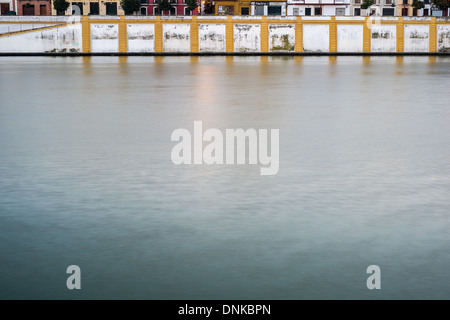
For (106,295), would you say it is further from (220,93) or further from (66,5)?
(66,5)

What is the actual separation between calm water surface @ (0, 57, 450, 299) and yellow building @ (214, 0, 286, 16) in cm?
6457

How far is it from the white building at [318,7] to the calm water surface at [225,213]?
214 ft

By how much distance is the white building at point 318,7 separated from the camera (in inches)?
2972

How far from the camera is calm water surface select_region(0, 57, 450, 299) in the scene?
4008 mm

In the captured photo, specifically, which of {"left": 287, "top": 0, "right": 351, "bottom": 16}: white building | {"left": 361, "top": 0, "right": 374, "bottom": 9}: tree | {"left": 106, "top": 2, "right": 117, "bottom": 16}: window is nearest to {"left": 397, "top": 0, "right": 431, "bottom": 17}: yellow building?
{"left": 361, "top": 0, "right": 374, "bottom": 9}: tree

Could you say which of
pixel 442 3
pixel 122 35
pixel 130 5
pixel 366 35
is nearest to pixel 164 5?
pixel 130 5

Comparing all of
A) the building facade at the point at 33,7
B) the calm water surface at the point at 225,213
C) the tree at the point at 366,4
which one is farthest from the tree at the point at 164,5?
the calm water surface at the point at 225,213

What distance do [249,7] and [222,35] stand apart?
1497 cm

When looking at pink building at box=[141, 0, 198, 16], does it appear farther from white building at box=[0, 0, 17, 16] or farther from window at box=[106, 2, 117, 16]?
white building at box=[0, 0, 17, 16]

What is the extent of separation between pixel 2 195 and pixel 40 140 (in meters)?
3.75

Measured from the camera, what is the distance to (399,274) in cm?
411

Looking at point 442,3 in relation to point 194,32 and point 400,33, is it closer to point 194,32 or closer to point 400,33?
point 400,33

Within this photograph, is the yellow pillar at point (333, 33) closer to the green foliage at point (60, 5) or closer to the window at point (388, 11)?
the window at point (388, 11)
